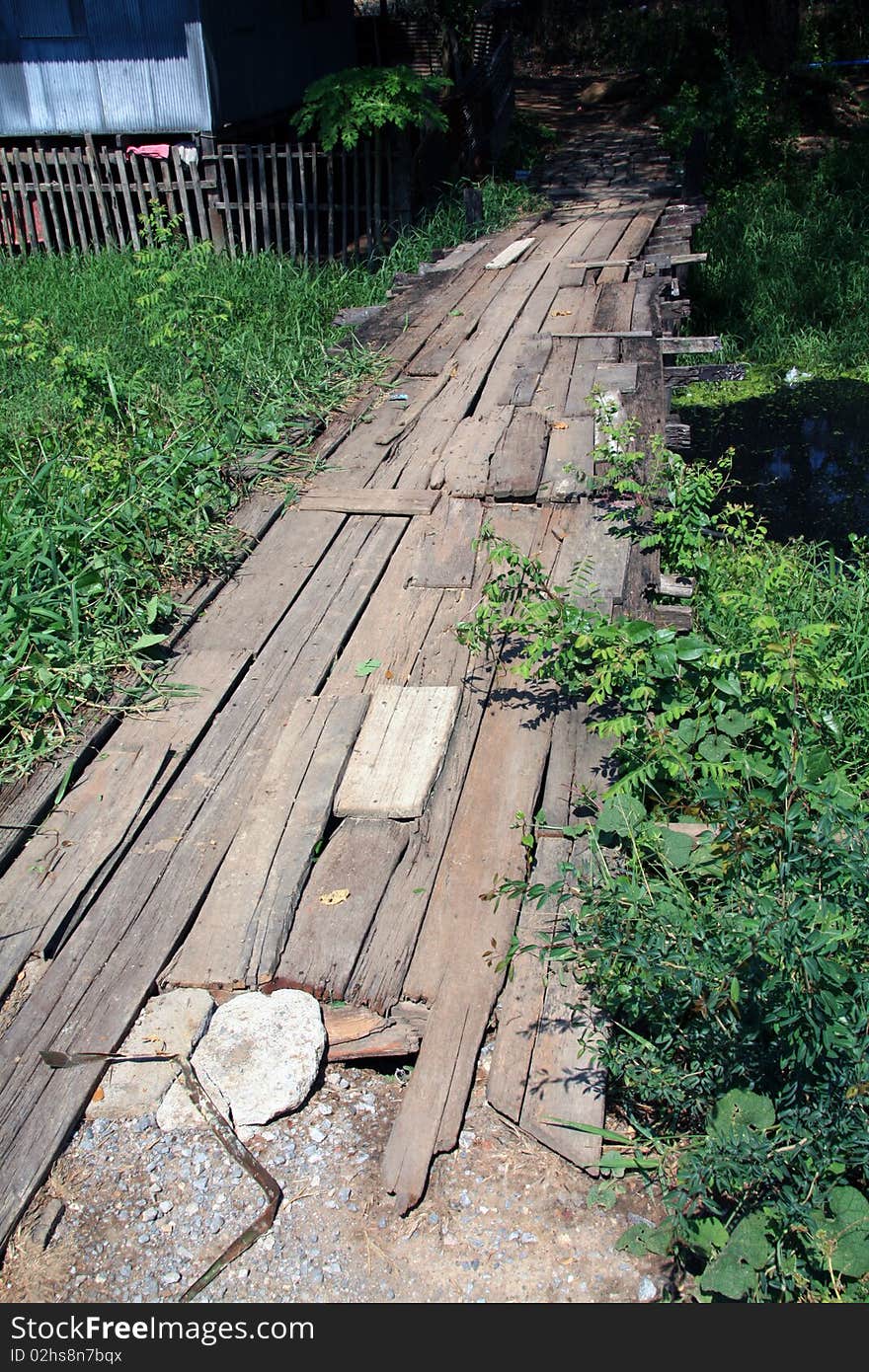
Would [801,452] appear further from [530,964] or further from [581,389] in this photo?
[530,964]

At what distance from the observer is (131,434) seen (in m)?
5.88

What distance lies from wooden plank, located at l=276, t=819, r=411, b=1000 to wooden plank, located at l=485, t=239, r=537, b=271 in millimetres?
7082

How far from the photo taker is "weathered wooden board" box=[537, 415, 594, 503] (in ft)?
16.6

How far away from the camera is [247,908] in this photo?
3.03 meters

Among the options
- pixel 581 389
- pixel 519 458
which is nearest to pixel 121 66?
pixel 581 389

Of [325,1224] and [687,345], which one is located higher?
[687,345]

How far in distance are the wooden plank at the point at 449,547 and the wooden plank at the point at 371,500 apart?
0.31ft

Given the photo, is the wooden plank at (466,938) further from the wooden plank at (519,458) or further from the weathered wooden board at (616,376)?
the weathered wooden board at (616,376)

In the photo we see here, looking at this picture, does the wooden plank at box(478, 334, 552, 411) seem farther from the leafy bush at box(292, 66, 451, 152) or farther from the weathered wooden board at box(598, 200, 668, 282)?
the leafy bush at box(292, 66, 451, 152)

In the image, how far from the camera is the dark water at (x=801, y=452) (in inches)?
280

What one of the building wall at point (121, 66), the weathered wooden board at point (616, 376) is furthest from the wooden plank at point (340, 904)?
the building wall at point (121, 66)

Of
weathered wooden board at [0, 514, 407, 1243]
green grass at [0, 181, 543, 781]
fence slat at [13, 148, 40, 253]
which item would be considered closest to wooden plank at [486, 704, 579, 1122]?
weathered wooden board at [0, 514, 407, 1243]

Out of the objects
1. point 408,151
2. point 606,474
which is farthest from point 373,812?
point 408,151

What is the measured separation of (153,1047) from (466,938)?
0.84m
